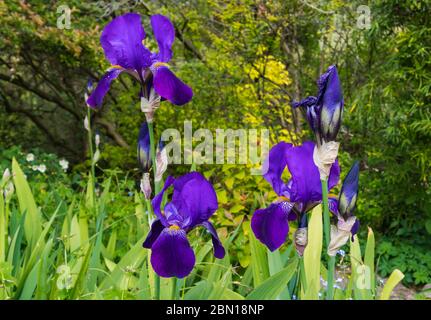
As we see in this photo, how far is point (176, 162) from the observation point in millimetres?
5168

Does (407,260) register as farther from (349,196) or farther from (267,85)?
(349,196)

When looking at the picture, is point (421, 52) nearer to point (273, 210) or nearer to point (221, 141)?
point (221, 141)

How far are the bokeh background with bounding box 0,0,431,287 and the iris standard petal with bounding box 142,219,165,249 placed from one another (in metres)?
1.68

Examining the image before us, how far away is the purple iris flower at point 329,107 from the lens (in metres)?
1.16

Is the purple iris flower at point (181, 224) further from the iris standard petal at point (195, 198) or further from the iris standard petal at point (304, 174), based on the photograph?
the iris standard petal at point (304, 174)

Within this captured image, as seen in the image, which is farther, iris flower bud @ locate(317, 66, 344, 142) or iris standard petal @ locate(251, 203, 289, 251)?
iris standard petal @ locate(251, 203, 289, 251)

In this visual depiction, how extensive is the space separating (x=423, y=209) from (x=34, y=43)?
4.39 m

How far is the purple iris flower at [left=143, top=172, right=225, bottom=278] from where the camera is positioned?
1259 mm

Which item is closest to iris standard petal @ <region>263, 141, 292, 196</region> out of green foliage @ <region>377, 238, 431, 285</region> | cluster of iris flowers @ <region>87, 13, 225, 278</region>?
cluster of iris flowers @ <region>87, 13, 225, 278</region>

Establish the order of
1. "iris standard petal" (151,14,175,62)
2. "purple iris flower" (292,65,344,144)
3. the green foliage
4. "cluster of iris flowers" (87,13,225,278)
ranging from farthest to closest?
the green foliage → "iris standard petal" (151,14,175,62) → "cluster of iris flowers" (87,13,225,278) → "purple iris flower" (292,65,344,144)

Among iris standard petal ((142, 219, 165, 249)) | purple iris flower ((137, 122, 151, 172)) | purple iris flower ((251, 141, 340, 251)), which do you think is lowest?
iris standard petal ((142, 219, 165, 249))

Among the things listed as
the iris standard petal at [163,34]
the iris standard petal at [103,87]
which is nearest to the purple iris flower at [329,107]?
the iris standard petal at [163,34]

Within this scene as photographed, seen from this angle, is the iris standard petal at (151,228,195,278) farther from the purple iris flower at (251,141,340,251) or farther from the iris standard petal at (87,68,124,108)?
the iris standard petal at (87,68,124,108)
